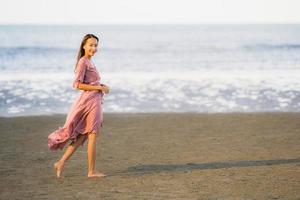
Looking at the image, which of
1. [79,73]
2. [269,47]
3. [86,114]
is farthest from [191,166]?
[269,47]

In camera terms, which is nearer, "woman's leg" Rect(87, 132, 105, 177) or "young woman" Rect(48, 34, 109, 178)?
"young woman" Rect(48, 34, 109, 178)

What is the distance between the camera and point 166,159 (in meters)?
8.12

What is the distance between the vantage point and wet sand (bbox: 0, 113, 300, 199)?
638cm

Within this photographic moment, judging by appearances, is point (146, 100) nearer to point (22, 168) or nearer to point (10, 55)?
point (22, 168)

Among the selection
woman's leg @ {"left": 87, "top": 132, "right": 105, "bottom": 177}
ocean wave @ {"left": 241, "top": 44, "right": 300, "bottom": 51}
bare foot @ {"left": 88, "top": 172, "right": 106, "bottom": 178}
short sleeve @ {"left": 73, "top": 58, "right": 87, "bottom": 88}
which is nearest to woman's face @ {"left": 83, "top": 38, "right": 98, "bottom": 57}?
short sleeve @ {"left": 73, "top": 58, "right": 87, "bottom": 88}

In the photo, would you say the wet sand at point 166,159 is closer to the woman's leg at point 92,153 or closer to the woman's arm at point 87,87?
the woman's leg at point 92,153

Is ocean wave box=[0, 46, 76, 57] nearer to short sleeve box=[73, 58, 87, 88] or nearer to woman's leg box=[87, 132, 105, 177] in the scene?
woman's leg box=[87, 132, 105, 177]

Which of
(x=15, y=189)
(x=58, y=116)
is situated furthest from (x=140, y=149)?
(x=58, y=116)

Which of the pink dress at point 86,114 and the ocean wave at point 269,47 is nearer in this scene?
the pink dress at point 86,114

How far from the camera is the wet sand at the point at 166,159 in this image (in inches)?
251

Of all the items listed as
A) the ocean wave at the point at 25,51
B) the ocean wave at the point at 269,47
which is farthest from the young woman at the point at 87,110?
the ocean wave at the point at 269,47

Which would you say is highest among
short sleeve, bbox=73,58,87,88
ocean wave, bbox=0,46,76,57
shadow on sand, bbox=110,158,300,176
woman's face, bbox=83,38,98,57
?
ocean wave, bbox=0,46,76,57

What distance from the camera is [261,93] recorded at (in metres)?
16.9

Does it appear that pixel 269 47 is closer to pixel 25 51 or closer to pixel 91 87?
pixel 25 51
